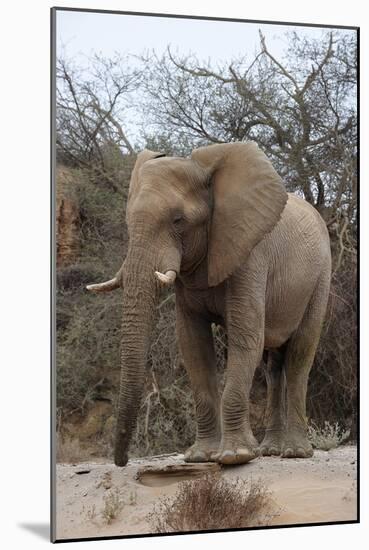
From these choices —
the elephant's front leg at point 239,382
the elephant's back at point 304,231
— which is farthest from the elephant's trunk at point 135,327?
the elephant's back at point 304,231

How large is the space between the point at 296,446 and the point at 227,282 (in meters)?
1.36

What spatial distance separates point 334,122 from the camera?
9797 mm

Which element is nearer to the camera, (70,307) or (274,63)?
(274,63)

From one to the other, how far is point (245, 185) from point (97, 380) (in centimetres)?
281

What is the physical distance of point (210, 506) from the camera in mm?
8820

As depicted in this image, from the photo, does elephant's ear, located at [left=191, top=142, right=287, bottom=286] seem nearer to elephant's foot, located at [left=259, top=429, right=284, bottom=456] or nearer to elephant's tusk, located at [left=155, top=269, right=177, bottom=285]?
elephant's tusk, located at [left=155, top=269, right=177, bottom=285]

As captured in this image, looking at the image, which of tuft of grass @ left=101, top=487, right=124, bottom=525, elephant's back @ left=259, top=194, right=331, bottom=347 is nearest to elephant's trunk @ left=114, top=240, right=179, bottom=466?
tuft of grass @ left=101, top=487, right=124, bottom=525

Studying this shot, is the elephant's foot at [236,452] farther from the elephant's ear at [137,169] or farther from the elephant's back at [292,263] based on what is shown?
the elephant's ear at [137,169]

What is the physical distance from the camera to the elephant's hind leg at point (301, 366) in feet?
31.5

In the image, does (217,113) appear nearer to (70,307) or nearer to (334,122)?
(334,122)

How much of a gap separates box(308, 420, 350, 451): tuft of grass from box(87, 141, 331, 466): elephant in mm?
→ 223

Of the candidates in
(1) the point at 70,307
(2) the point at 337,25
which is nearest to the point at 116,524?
(1) the point at 70,307

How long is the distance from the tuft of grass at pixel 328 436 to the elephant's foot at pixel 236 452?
1.01 metres

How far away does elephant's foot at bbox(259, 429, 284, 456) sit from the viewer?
9.62 m
